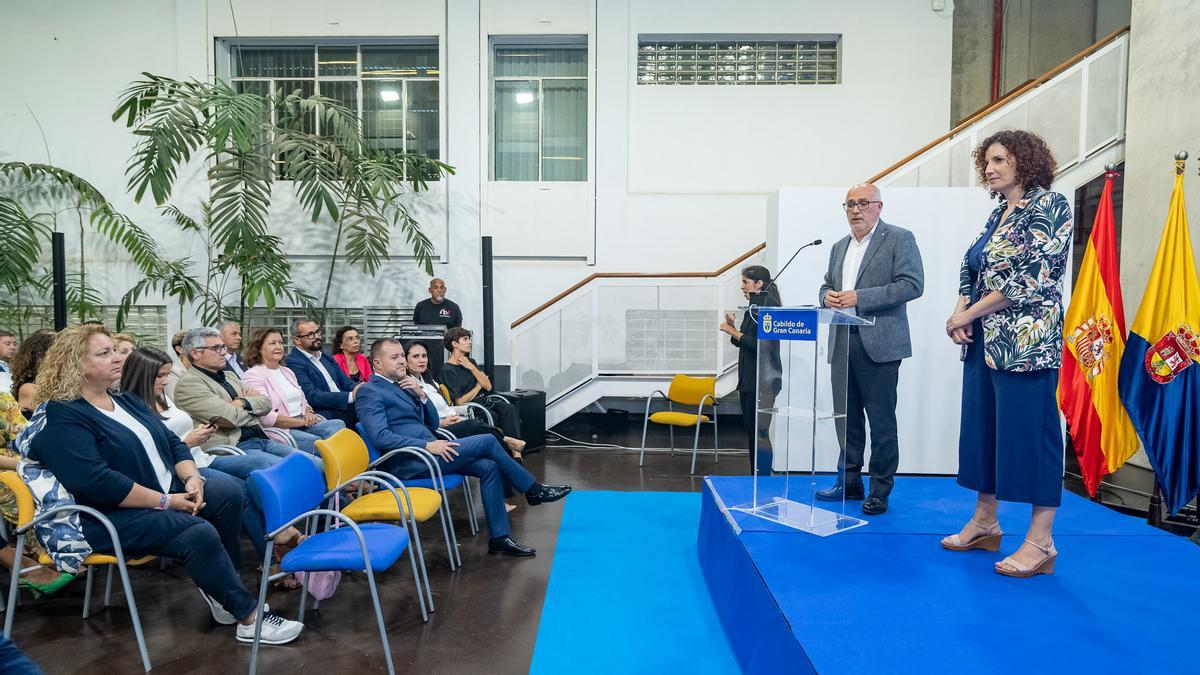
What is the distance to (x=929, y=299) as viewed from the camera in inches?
200

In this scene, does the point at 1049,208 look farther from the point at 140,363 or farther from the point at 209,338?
the point at 209,338

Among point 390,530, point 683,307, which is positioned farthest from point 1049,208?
point 683,307

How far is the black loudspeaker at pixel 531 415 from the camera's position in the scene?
659 cm

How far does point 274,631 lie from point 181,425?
126 cm

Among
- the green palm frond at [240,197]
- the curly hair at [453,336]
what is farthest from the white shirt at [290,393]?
the green palm frond at [240,197]

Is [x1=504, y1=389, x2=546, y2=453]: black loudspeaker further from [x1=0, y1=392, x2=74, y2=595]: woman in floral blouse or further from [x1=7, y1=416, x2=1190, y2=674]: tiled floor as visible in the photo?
[x1=0, y1=392, x2=74, y2=595]: woman in floral blouse

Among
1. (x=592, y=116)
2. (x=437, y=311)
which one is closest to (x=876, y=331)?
(x=437, y=311)

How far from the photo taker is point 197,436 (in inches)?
139

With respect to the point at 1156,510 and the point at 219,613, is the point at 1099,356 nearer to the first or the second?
the point at 1156,510

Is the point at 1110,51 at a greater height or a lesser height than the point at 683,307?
greater

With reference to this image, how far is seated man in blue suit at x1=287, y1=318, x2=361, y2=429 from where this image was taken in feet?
16.4

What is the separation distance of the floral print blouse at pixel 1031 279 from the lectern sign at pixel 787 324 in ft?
2.21

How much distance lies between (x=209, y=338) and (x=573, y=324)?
3.76m

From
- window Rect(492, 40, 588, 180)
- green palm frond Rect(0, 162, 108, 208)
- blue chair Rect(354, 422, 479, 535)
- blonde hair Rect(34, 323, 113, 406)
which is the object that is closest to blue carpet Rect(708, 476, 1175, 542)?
blue chair Rect(354, 422, 479, 535)
